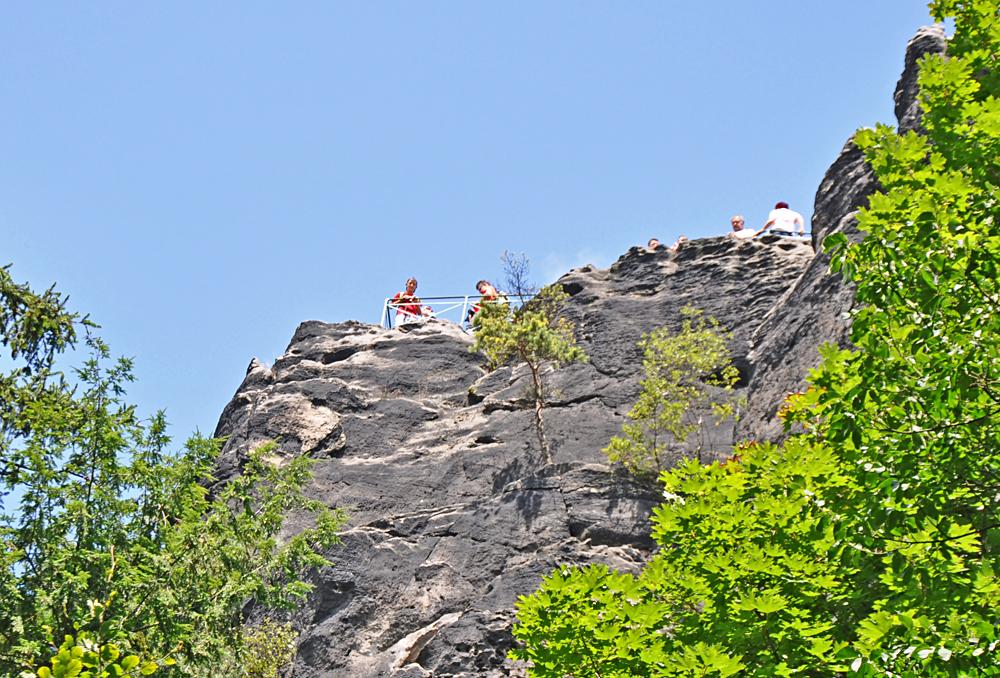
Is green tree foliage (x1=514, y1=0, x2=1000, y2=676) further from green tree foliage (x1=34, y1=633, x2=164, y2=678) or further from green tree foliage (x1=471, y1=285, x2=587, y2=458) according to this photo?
green tree foliage (x1=471, y1=285, x2=587, y2=458)

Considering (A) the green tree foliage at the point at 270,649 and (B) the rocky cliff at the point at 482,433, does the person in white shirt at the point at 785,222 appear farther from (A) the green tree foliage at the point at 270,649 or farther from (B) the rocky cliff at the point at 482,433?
(A) the green tree foliage at the point at 270,649

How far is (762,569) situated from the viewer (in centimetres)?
1016

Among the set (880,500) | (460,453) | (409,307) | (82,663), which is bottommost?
(82,663)

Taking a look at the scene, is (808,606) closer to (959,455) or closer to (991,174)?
(959,455)

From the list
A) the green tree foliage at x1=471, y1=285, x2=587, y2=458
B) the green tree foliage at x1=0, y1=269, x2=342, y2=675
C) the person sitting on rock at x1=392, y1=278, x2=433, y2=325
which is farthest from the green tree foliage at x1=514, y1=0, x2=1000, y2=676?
the person sitting on rock at x1=392, y1=278, x2=433, y2=325

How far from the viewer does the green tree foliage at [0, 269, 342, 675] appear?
12328 millimetres

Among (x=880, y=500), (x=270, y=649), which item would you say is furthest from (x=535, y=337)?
(x=880, y=500)

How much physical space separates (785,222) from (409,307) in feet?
34.1

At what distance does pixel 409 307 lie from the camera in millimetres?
29203

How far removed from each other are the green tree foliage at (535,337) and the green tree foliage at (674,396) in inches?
68.8

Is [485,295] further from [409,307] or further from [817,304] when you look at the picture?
[817,304]

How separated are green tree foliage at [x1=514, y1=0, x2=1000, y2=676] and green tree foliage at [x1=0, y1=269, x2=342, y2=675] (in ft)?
14.9

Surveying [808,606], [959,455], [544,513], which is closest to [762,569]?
[808,606]

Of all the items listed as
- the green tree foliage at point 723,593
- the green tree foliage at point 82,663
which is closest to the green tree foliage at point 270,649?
the green tree foliage at point 723,593
